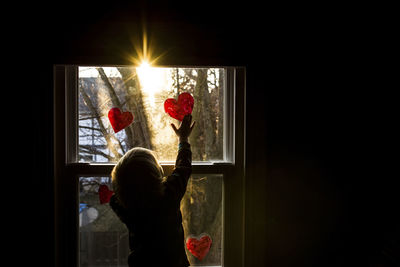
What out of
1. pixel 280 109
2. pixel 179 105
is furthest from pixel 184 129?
pixel 280 109

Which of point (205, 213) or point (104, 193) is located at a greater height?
point (104, 193)

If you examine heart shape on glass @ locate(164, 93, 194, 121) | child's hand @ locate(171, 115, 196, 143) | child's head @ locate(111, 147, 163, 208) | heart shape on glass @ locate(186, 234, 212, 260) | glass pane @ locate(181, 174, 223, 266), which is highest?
heart shape on glass @ locate(164, 93, 194, 121)

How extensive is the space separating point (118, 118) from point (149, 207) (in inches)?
19.8

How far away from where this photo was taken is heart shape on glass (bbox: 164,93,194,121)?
128 centimetres

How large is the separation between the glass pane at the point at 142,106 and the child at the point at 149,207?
22cm

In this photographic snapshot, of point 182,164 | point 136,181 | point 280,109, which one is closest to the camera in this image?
point 136,181

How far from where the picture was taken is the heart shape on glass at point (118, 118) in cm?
128

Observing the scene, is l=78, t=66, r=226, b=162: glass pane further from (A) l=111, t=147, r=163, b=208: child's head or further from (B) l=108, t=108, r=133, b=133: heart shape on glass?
(A) l=111, t=147, r=163, b=208: child's head

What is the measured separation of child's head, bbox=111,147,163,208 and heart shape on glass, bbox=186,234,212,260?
0.45 m

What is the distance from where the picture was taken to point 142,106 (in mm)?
1299

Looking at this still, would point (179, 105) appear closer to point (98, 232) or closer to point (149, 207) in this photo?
point (149, 207)

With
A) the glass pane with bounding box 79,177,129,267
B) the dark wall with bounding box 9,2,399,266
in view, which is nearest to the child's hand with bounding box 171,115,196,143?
the dark wall with bounding box 9,2,399,266

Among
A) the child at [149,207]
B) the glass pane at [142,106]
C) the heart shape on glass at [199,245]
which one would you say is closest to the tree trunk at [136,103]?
the glass pane at [142,106]

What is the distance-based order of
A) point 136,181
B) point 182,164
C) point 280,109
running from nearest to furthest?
point 136,181 < point 182,164 < point 280,109
